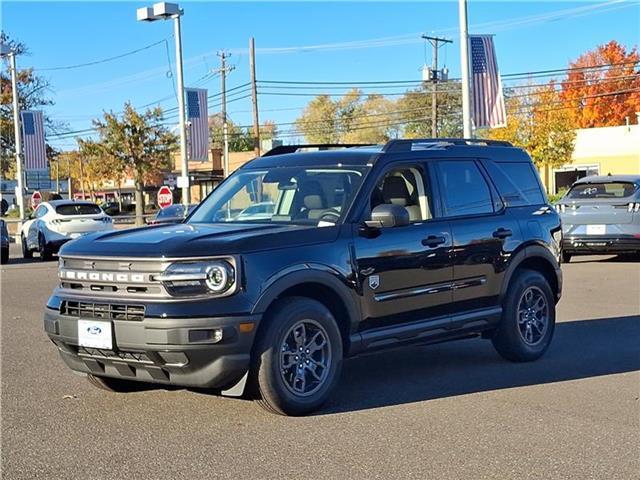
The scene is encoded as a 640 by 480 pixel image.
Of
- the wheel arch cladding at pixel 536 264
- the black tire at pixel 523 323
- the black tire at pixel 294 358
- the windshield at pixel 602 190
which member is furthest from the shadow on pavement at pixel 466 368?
the windshield at pixel 602 190

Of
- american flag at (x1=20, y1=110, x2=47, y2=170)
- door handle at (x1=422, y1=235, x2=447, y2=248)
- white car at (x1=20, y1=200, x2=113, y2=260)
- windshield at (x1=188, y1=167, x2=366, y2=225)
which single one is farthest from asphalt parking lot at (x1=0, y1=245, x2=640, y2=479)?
american flag at (x1=20, y1=110, x2=47, y2=170)

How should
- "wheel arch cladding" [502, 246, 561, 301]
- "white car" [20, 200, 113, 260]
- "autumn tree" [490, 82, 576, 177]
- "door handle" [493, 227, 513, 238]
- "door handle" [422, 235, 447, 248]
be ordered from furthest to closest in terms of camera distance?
"autumn tree" [490, 82, 576, 177], "white car" [20, 200, 113, 260], "wheel arch cladding" [502, 246, 561, 301], "door handle" [493, 227, 513, 238], "door handle" [422, 235, 447, 248]

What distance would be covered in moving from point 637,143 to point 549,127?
6.41 metres

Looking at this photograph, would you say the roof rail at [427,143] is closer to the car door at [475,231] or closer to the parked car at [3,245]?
the car door at [475,231]

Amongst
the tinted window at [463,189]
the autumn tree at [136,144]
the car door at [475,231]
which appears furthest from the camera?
the autumn tree at [136,144]

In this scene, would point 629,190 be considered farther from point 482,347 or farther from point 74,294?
point 74,294

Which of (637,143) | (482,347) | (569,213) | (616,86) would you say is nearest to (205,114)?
(569,213)

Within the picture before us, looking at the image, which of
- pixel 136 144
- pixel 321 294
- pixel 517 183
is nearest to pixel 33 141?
pixel 136 144

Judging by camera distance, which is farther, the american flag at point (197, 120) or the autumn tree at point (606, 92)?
the autumn tree at point (606, 92)

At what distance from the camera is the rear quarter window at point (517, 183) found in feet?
25.4

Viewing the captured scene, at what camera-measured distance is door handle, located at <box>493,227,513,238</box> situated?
7.36 m

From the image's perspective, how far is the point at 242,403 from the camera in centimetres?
614

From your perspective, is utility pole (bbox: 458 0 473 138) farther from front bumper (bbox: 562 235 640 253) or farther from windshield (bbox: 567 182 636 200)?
front bumper (bbox: 562 235 640 253)

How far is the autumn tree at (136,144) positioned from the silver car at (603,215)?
4727 cm
